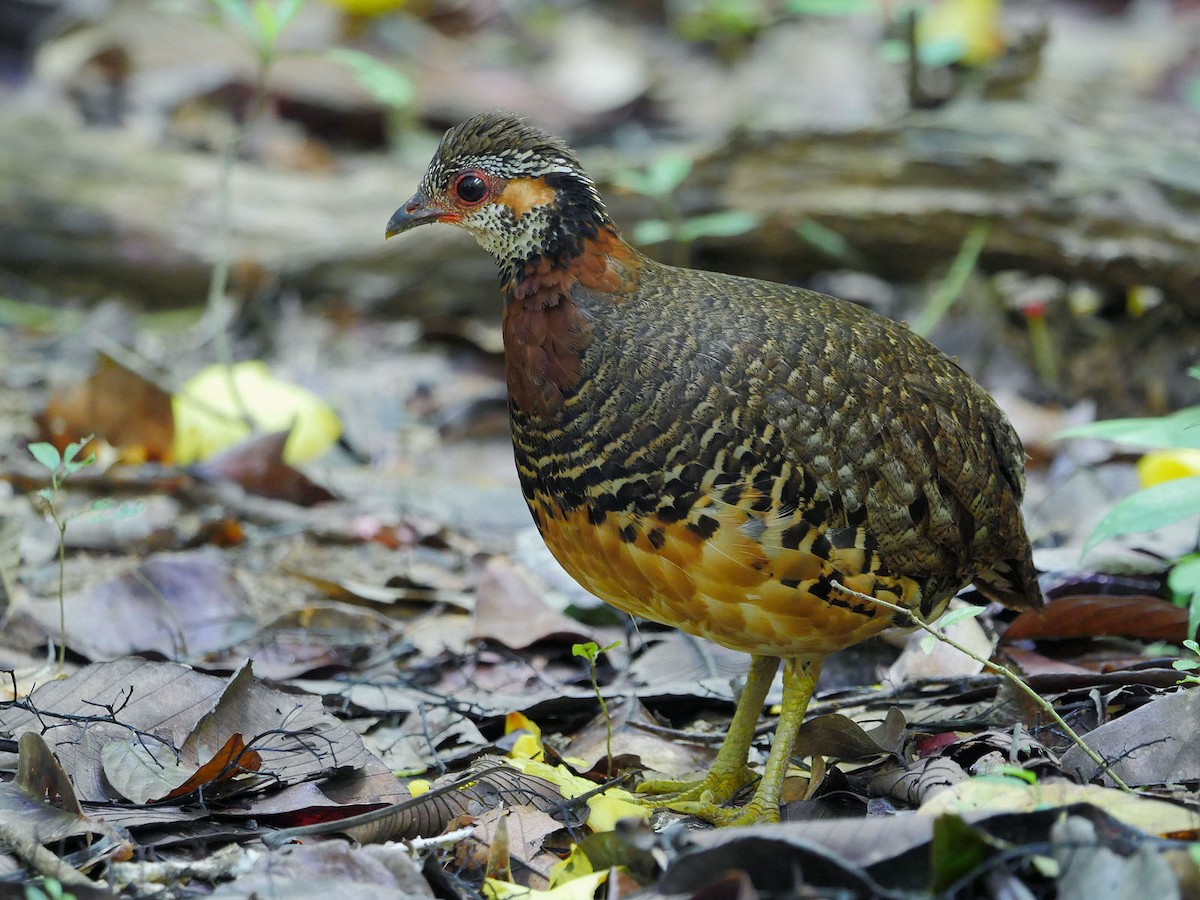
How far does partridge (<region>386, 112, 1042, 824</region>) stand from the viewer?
355 cm

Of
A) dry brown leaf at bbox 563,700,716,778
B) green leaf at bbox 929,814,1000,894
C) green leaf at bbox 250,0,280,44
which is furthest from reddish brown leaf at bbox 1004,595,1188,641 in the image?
green leaf at bbox 250,0,280,44

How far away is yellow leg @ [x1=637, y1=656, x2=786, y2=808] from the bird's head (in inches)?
57.2

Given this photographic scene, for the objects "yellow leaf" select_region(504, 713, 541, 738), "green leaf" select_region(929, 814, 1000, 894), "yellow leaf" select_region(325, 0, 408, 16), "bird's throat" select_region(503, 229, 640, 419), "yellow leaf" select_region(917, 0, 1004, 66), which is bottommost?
"yellow leaf" select_region(504, 713, 541, 738)

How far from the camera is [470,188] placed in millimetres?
3963

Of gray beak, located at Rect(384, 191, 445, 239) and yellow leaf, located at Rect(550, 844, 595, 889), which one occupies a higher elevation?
gray beak, located at Rect(384, 191, 445, 239)

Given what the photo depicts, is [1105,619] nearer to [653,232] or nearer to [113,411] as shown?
[653,232]

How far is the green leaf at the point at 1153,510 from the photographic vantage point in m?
3.29

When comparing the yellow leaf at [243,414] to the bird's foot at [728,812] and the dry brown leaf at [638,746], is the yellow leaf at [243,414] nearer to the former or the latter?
the dry brown leaf at [638,746]

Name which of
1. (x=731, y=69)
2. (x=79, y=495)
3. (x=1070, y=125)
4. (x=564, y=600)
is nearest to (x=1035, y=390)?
(x=1070, y=125)

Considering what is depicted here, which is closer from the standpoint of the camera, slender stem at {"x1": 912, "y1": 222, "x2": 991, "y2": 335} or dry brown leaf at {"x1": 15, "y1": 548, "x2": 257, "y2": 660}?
dry brown leaf at {"x1": 15, "y1": 548, "x2": 257, "y2": 660}

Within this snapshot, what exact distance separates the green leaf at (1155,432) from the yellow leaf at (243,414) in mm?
3715

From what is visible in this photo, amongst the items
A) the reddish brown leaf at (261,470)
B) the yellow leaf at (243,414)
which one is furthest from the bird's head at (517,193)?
the yellow leaf at (243,414)

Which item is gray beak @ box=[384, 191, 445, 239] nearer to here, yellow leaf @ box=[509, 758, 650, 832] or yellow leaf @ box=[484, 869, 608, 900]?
yellow leaf @ box=[509, 758, 650, 832]

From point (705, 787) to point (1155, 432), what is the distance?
1700 mm
